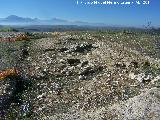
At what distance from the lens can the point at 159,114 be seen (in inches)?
730

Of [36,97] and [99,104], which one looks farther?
[36,97]

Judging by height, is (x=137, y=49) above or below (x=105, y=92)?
above

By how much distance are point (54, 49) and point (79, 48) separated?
2588mm

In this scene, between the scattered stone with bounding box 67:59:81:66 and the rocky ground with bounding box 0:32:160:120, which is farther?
the scattered stone with bounding box 67:59:81:66

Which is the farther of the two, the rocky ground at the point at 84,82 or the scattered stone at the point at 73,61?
the scattered stone at the point at 73,61

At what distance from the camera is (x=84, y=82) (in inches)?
1056

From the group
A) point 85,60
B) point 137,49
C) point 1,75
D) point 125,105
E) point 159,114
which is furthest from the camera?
point 85,60

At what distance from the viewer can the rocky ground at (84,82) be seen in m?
20.5

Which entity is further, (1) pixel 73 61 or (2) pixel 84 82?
(1) pixel 73 61

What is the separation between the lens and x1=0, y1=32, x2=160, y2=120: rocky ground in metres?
20.5

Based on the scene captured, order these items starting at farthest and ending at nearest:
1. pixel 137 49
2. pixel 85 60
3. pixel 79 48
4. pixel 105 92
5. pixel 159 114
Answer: pixel 79 48 → pixel 85 60 → pixel 137 49 → pixel 105 92 → pixel 159 114

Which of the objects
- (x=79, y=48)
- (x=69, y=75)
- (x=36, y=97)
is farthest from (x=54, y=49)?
(x=36, y=97)

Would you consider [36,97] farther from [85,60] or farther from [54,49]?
[54,49]

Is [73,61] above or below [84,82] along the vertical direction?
above
